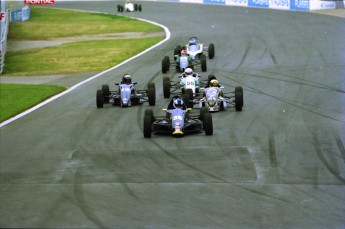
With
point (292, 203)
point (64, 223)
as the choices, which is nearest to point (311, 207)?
point (292, 203)

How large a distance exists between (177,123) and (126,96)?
237 inches

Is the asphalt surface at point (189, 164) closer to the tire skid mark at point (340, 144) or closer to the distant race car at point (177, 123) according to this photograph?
the tire skid mark at point (340, 144)

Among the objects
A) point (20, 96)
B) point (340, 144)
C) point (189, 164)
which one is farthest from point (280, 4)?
point (189, 164)

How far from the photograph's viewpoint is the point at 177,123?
923 inches

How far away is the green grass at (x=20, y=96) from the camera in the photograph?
30.9 meters

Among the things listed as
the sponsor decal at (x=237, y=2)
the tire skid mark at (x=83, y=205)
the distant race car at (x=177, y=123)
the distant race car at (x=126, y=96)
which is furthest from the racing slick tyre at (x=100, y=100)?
the sponsor decal at (x=237, y=2)

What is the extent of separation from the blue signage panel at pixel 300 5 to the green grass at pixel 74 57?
781 inches

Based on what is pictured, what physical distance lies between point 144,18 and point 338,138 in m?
53.5

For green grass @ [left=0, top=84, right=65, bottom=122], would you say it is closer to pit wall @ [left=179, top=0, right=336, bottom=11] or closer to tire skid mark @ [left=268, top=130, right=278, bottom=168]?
tire skid mark @ [left=268, top=130, right=278, bottom=168]

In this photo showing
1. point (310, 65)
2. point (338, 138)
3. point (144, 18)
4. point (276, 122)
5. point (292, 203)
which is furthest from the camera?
point (144, 18)

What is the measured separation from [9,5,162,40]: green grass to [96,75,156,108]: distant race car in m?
34.3

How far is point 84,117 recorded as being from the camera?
27.9 m

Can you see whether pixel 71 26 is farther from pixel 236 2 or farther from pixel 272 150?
pixel 272 150

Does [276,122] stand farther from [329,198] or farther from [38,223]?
[38,223]
